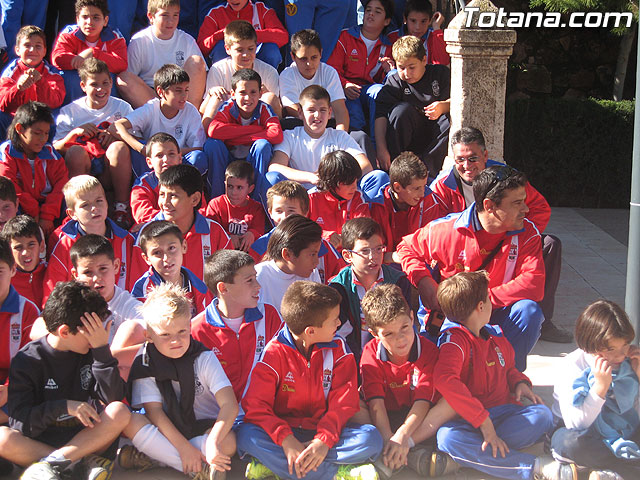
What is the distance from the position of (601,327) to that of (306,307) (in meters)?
1.26

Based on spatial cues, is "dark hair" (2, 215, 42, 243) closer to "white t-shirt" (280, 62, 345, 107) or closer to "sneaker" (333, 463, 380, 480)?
"sneaker" (333, 463, 380, 480)

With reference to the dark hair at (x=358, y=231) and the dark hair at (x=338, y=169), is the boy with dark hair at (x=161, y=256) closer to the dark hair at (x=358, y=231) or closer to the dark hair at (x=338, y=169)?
the dark hair at (x=358, y=231)

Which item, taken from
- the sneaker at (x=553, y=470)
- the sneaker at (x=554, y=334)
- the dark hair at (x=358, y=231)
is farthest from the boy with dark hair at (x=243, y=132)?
the sneaker at (x=553, y=470)

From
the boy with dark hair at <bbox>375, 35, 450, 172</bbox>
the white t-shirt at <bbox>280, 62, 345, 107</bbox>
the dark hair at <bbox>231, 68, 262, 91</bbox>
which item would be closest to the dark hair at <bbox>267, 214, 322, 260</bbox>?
the dark hair at <bbox>231, 68, 262, 91</bbox>

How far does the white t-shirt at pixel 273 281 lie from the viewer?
4293 millimetres

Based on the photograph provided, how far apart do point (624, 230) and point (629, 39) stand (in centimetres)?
352

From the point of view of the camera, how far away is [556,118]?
10719mm

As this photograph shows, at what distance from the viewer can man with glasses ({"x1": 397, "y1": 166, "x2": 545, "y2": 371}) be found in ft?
14.6

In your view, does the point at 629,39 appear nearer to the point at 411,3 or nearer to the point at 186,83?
the point at 411,3

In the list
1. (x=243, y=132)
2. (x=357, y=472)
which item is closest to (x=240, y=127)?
(x=243, y=132)

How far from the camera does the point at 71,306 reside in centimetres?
344

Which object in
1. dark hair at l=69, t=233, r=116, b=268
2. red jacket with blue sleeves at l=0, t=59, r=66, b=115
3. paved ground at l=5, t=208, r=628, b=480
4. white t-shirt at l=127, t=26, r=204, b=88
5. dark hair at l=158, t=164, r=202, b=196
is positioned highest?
white t-shirt at l=127, t=26, r=204, b=88

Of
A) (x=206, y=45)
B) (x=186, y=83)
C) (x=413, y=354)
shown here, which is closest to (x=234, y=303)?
(x=413, y=354)

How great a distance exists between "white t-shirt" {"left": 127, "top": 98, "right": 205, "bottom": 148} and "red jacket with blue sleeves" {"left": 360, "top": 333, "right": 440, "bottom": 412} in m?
2.54
